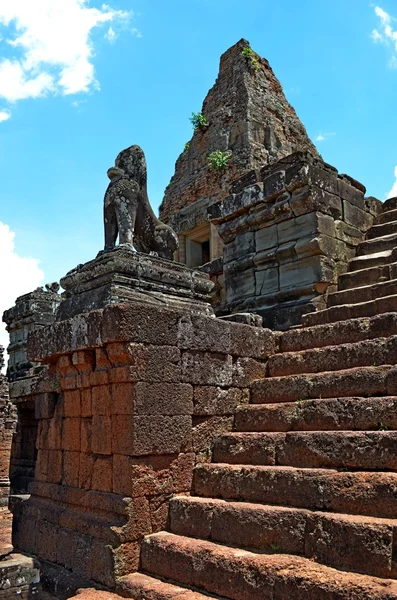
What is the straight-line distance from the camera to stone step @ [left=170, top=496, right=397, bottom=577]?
125 inches

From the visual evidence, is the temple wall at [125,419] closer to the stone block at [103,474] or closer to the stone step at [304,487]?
the stone block at [103,474]

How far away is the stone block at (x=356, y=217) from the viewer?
736 cm

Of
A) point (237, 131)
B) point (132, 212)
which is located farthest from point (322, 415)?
point (237, 131)

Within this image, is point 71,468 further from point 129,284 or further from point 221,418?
point 129,284

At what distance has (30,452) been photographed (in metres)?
9.61

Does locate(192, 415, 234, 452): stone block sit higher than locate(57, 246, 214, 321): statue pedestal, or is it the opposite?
locate(57, 246, 214, 321): statue pedestal

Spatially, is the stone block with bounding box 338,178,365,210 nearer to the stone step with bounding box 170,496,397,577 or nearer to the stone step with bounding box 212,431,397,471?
the stone step with bounding box 212,431,397,471

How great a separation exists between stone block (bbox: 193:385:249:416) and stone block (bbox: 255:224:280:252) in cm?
253

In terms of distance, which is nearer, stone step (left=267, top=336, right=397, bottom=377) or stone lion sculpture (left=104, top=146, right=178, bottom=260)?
stone step (left=267, top=336, right=397, bottom=377)

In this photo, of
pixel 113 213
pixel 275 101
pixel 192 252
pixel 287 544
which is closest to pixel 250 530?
pixel 287 544

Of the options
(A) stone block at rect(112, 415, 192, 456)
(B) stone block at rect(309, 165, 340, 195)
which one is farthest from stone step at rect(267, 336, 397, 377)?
(B) stone block at rect(309, 165, 340, 195)

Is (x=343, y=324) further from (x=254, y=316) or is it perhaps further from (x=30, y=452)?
(x=30, y=452)

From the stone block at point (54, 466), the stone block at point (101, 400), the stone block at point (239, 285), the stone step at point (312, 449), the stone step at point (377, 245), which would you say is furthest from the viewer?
the stone block at point (239, 285)

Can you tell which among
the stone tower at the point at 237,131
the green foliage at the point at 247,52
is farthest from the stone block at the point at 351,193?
the green foliage at the point at 247,52
